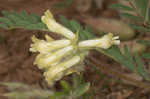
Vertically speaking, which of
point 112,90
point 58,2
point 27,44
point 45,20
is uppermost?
point 45,20

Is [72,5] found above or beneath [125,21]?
above

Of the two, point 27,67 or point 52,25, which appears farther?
point 27,67

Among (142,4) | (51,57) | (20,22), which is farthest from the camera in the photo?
(142,4)

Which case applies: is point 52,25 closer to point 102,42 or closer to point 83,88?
point 102,42

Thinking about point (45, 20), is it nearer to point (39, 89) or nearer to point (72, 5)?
point (39, 89)

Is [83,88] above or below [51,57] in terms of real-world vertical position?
below

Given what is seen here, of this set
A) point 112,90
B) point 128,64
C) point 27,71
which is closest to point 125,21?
point 112,90

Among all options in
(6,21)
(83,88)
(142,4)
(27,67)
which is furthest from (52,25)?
(27,67)
